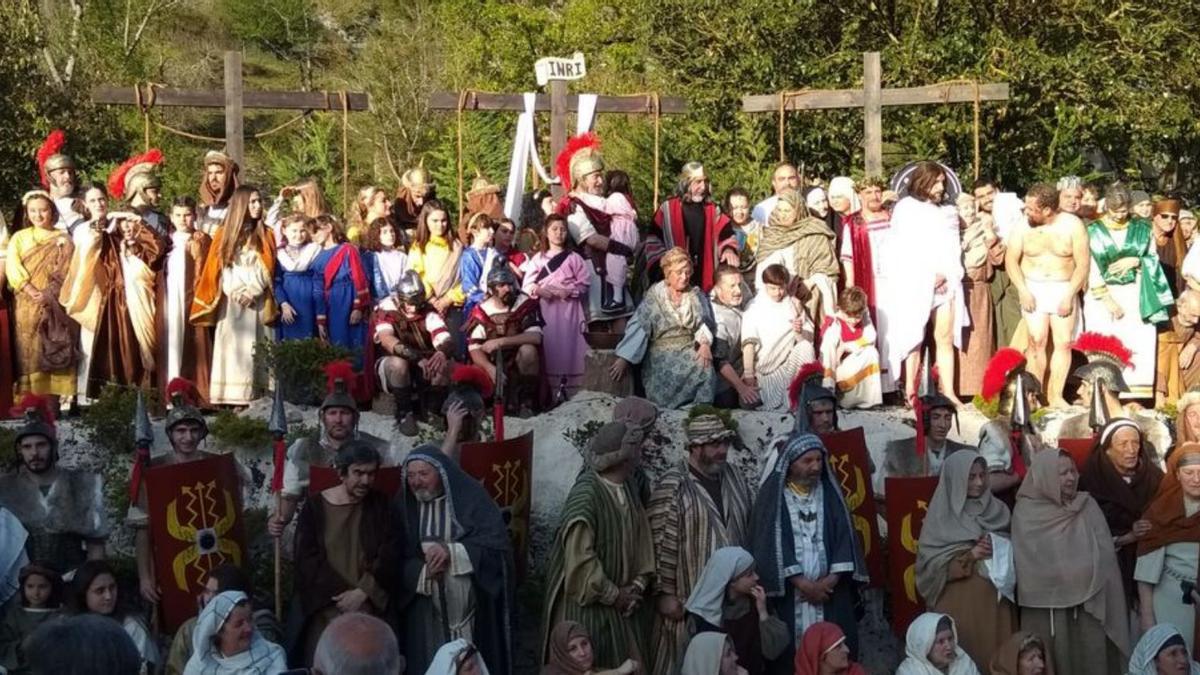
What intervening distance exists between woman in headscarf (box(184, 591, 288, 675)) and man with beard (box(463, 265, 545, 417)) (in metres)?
3.68

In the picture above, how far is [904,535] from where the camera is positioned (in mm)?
10742

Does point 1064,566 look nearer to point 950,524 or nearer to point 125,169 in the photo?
point 950,524

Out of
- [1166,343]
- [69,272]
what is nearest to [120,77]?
[69,272]

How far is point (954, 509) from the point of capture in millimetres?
10109

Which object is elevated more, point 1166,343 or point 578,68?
point 578,68

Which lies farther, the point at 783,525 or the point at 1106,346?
the point at 1106,346

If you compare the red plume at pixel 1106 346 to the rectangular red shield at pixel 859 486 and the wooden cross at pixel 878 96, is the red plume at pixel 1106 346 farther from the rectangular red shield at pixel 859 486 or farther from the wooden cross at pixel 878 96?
the wooden cross at pixel 878 96

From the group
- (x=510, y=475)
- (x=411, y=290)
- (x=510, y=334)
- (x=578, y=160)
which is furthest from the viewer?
(x=578, y=160)

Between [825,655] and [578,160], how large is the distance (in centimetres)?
531

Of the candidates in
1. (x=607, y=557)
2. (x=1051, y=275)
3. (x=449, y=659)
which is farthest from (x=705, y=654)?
(x=1051, y=275)

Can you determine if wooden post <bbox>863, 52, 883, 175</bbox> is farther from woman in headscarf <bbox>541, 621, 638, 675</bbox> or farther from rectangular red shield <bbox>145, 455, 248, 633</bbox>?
woman in headscarf <bbox>541, 621, 638, 675</bbox>

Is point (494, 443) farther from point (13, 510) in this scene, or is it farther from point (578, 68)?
point (578, 68)

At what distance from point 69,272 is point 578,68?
4.60 meters

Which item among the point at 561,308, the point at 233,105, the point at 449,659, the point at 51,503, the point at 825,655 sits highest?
the point at 233,105
